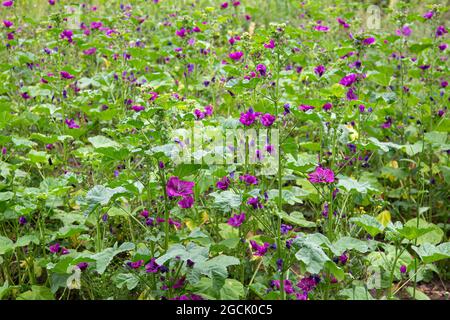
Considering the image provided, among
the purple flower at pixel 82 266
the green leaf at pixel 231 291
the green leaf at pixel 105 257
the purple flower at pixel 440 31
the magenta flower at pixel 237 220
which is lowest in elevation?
the green leaf at pixel 231 291

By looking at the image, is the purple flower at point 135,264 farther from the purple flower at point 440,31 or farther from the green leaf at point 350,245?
the purple flower at point 440,31

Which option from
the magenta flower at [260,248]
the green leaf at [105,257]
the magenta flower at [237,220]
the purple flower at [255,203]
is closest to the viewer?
the green leaf at [105,257]

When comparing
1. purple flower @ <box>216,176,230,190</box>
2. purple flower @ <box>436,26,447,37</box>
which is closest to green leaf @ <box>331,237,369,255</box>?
purple flower @ <box>216,176,230,190</box>

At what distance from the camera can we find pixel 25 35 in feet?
19.1

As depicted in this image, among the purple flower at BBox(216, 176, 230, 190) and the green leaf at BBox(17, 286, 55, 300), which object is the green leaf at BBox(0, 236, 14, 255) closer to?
the green leaf at BBox(17, 286, 55, 300)

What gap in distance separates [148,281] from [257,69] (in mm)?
1104

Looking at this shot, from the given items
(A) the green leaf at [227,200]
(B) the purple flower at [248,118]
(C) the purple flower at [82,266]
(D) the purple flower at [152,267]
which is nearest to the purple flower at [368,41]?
(B) the purple flower at [248,118]

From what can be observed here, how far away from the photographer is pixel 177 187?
223 centimetres

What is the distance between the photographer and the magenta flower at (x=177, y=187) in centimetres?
221

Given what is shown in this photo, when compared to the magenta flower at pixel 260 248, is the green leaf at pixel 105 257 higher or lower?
higher

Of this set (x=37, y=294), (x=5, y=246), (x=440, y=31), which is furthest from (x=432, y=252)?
(x=440, y=31)

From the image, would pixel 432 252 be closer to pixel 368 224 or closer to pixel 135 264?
pixel 368 224
